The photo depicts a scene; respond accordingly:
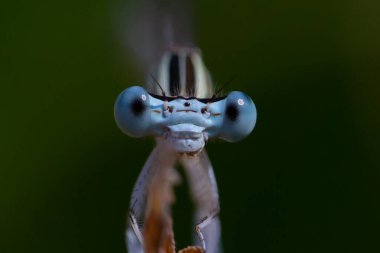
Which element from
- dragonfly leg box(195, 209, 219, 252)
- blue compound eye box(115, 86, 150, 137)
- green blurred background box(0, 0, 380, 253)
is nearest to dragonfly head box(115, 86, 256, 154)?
blue compound eye box(115, 86, 150, 137)

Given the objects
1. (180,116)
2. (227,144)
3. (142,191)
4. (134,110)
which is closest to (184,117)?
(180,116)

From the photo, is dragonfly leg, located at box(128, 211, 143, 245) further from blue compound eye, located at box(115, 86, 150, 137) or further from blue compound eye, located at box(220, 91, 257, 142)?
blue compound eye, located at box(220, 91, 257, 142)

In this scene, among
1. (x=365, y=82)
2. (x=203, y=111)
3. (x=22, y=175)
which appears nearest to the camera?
(x=203, y=111)

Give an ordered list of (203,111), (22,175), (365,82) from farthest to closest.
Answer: (365,82) → (22,175) → (203,111)

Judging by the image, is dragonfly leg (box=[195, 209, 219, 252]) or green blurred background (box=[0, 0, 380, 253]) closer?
dragonfly leg (box=[195, 209, 219, 252])

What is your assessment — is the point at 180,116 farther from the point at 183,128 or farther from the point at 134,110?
the point at 134,110

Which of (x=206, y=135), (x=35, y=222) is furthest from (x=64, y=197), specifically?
(x=206, y=135)

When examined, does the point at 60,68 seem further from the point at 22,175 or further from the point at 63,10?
the point at 22,175
